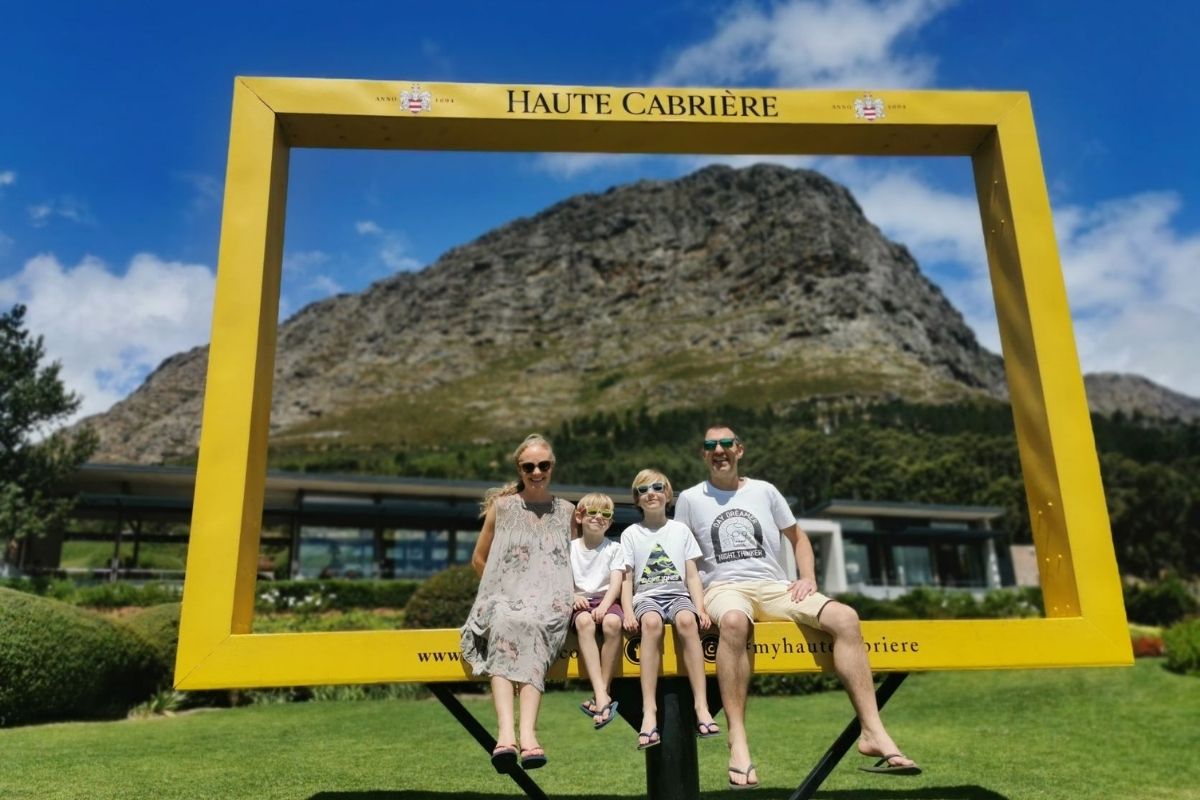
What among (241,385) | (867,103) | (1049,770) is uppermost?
(867,103)

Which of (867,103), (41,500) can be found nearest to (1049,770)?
(867,103)

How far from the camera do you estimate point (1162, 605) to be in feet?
65.0

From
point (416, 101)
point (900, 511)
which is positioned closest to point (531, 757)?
point (416, 101)

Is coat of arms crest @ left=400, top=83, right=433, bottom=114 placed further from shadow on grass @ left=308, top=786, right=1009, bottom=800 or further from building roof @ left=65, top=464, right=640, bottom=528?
building roof @ left=65, top=464, right=640, bottom=528

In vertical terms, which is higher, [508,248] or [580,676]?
[508,248]

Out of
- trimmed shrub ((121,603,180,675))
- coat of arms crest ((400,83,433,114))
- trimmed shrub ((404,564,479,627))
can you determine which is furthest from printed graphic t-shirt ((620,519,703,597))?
trimmed shrub ((404,564,479,627))

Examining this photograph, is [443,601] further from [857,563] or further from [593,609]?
[857,563]

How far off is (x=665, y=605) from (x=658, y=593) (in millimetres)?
64

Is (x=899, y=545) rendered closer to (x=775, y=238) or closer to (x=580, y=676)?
(x=580, y=676)

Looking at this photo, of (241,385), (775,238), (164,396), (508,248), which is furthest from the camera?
(508,248)

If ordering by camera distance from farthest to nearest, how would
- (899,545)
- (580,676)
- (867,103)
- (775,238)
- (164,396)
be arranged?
1. (164,396)
2. (775,238)
3. (899,545)
4. (867,103)
5. (580,676)

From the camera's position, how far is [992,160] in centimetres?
448

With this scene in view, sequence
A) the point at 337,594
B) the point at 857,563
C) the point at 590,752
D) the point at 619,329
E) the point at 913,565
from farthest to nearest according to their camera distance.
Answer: the point at 619,329
the point at 913,565
the point at 857,563
the point at 337,594
the point at 590,752

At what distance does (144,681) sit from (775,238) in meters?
135
